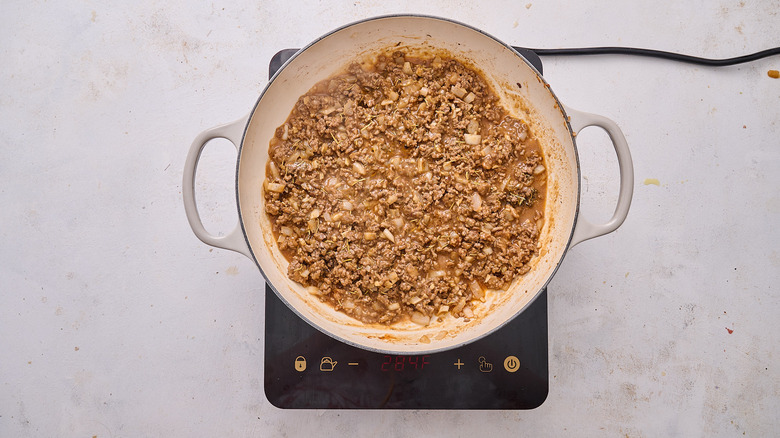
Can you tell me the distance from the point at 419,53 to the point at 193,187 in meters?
0.84

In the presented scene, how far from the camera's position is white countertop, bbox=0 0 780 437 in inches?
76.5

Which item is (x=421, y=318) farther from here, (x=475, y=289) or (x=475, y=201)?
(x=475, y=201)

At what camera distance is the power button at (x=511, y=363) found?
1.76 meters

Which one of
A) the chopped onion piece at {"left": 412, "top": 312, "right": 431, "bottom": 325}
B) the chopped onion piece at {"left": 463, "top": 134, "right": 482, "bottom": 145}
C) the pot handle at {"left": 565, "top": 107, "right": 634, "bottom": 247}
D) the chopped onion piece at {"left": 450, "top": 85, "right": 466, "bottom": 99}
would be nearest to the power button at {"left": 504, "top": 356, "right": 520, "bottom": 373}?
the chopped onion piece at {"left": 412, "top": 312, "right": 431, "bottom": 325}

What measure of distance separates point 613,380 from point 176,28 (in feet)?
6.75

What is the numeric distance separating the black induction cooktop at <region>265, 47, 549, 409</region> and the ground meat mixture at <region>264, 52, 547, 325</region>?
150mm

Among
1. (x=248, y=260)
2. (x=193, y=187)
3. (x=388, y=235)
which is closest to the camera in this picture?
(x=193, y=187)

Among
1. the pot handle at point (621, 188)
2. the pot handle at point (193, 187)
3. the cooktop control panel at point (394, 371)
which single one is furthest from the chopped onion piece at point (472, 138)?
the pot handle at point (193, 187)

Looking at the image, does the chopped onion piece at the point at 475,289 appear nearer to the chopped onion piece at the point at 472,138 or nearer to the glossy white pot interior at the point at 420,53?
the glossy white pot interior at the point at 420,53

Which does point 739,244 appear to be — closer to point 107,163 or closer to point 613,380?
point 613,380

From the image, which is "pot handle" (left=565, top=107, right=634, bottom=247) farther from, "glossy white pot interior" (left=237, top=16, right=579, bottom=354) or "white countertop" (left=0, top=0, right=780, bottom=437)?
"white countertop" (left=0, top=0, right=780, bottom=437)

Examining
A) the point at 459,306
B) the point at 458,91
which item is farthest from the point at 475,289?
the point at 458,91

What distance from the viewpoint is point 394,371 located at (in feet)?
5.79

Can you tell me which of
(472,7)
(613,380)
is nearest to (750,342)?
(613,380)
